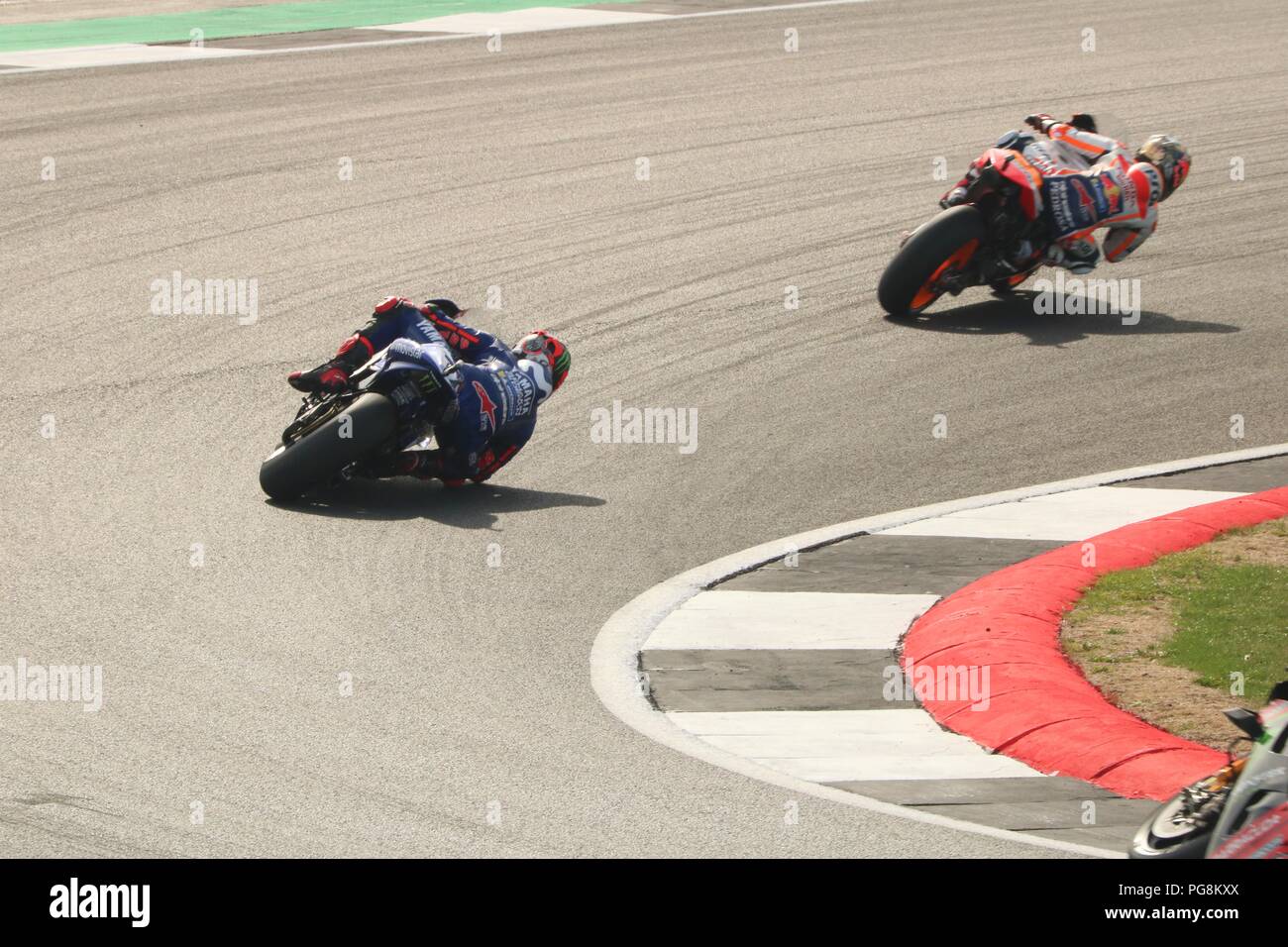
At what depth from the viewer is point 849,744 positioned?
6.74 metres

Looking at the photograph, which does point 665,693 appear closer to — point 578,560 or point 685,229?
point 578,560

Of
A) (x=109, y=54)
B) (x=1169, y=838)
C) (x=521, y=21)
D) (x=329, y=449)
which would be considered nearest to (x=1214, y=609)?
(x=1169, y=838)

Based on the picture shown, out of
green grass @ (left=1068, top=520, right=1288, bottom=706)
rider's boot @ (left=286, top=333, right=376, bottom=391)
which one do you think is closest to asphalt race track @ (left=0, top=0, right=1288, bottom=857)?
rider's boot @ (left=286, top=333, right=376, bottom=391)

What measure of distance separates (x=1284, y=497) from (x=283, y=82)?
13604 millimetres

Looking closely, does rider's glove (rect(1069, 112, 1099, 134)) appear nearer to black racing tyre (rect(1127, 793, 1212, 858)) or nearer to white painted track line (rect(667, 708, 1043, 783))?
white painted track line (rect(667, 708, 1043, 783))

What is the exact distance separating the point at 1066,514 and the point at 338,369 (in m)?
3.78

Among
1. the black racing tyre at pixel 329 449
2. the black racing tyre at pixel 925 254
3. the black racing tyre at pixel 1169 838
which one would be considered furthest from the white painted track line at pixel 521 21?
the black racing tyre at pixel 1169 838

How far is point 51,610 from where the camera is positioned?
7859 millimetres

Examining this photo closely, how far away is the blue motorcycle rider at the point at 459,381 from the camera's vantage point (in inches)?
390

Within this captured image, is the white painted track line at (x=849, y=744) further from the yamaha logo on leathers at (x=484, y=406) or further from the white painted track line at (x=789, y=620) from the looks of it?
the yamaha logo on leathers at (x=484, y=406)

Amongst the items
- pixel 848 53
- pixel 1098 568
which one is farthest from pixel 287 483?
pixel 848 53

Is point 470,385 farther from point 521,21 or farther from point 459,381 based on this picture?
point 521,21

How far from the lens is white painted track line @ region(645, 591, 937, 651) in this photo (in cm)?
784
